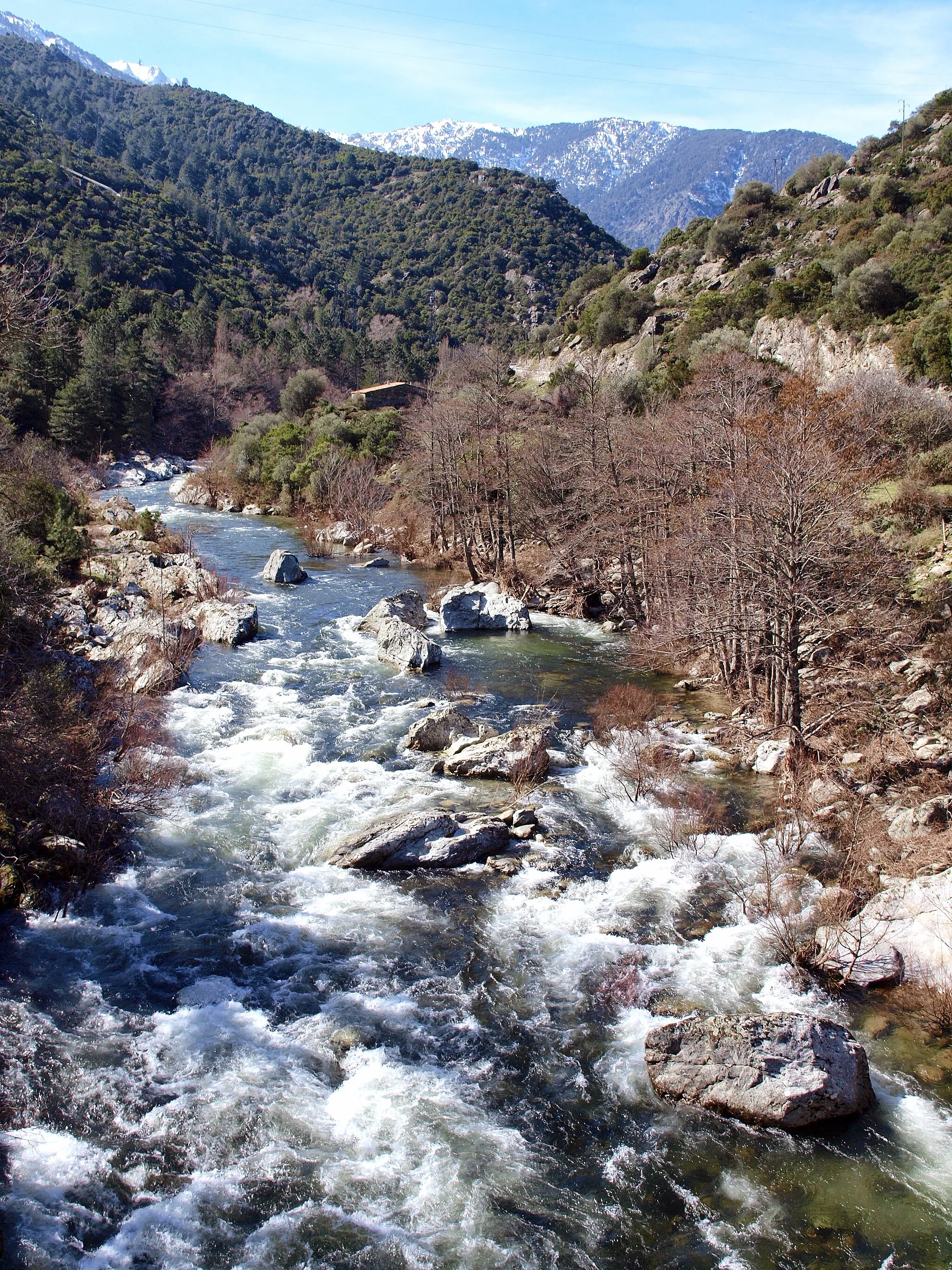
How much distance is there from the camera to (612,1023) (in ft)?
27.5

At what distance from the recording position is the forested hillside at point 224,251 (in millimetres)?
66188

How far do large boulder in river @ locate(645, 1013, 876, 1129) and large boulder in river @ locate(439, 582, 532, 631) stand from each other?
59.2ft

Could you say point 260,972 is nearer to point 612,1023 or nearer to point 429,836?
point 429,836

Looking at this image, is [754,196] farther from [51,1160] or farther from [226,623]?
[51,1160]

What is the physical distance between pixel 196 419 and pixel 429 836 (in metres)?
68.2

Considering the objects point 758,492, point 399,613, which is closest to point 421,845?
point 758,492

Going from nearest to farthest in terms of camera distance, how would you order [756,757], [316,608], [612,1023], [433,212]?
[612,1023] → [756,757] → [316,608] → [433,212]

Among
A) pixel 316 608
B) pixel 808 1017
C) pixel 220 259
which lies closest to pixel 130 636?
pixel 316 608

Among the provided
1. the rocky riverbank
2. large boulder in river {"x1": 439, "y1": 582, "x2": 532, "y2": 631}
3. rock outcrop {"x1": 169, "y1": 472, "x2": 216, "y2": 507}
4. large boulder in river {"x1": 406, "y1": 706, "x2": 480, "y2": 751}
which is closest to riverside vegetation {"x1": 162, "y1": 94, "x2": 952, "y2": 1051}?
rock outcrop {"x1": 169, "y1": 472, "x2": 216, "y2": 507}

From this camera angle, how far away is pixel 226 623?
22922 mm

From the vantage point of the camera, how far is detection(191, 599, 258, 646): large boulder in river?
74.5 ft

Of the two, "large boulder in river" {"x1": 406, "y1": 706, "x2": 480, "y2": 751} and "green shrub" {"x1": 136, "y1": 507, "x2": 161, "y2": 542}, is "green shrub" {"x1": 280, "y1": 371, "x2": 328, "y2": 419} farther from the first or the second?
"large boulder in river" {"x1": 406, "y1": 706, "x2": 480, "y2": 751}

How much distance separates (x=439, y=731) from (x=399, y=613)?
9.21 metres

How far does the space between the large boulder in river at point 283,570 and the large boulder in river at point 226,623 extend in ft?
20.6
